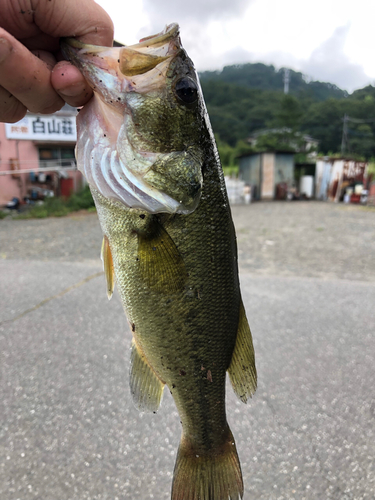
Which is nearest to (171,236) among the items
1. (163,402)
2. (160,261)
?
(160,261)

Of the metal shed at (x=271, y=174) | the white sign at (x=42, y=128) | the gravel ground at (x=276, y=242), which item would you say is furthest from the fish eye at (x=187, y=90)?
the metal shed at (x=271, y=174)

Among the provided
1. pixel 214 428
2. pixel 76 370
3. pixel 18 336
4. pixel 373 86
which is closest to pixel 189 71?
pixel 214 428

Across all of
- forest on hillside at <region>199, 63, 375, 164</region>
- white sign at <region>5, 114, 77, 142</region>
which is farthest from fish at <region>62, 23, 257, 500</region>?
forest on hillside at <region>199, 63, 375, 164</region>

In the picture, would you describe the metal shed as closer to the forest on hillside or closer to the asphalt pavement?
the asphalt pavement

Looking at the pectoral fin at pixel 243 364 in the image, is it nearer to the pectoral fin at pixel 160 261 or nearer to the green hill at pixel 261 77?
the pectoral fin at pixel 160 261

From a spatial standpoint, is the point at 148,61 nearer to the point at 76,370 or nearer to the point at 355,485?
the point at 355,485
